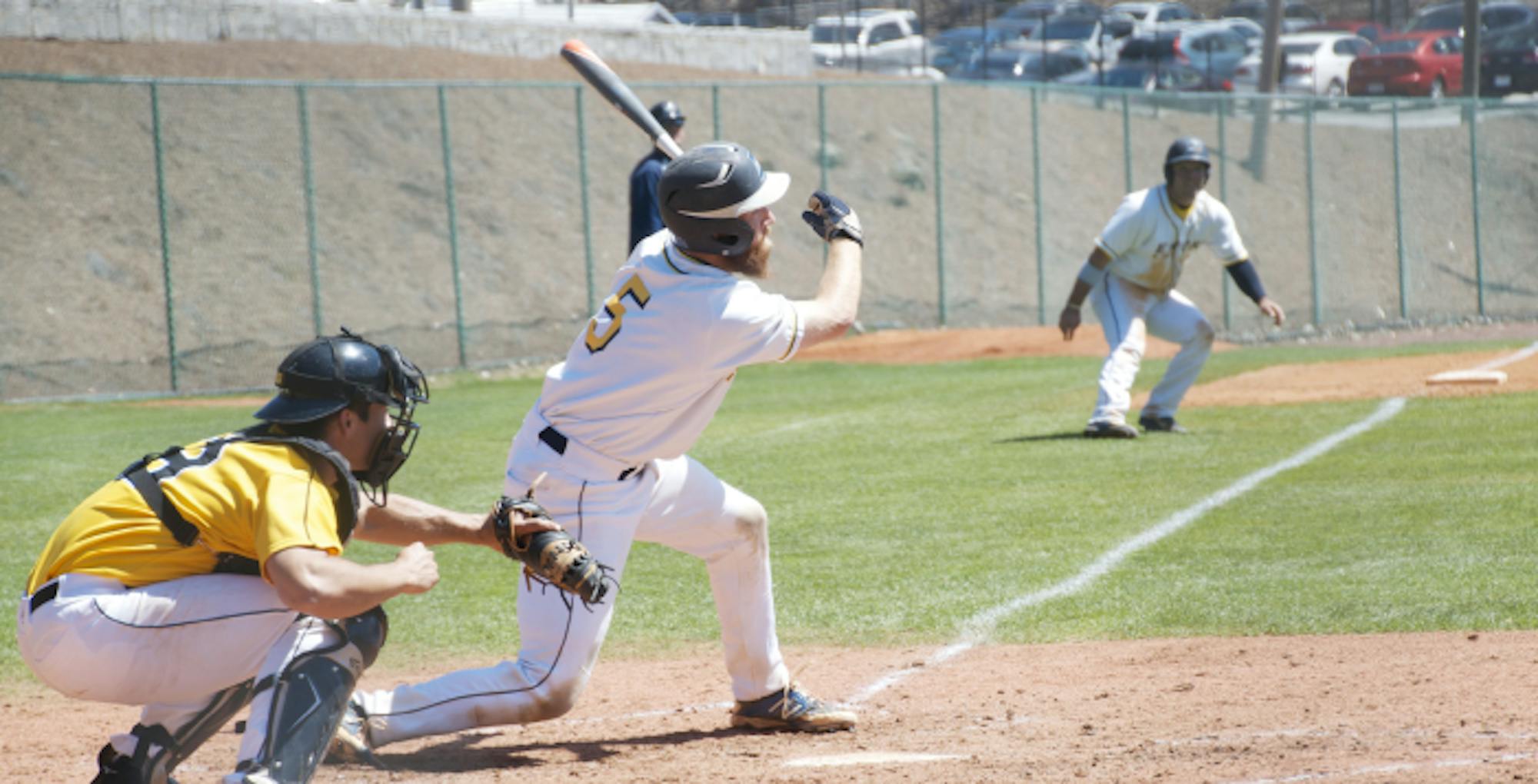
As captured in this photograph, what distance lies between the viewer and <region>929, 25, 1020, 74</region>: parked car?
40.9 metres

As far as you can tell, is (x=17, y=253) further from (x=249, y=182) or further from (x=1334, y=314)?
(x=1334, y=314)

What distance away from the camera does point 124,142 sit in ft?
74.4

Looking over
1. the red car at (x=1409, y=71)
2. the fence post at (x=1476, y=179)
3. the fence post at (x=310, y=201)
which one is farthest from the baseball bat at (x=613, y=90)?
the red car at (x=1409, y=71)

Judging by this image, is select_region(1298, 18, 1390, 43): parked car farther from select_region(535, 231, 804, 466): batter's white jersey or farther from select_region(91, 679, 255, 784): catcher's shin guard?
select_region(91, 679, 255, 784): catcher's shin guard

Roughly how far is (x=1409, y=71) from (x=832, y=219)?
3617 centimetres

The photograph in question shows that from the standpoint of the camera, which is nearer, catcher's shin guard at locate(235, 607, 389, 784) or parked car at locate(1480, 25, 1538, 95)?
catcher's shin guard at locate(235, 607, 389, 784)

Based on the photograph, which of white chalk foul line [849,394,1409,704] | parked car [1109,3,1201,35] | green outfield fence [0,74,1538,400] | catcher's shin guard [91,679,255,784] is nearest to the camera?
catcher's shin guard [91,679,255,784]

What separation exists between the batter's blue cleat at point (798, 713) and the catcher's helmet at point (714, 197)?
1.43 metres

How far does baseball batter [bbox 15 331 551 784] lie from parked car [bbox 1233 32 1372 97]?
126 ft

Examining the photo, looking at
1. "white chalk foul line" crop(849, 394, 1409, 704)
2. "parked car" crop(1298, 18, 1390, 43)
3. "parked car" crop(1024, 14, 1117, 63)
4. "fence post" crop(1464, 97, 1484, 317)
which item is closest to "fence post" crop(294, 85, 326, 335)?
"white chalk foul line" crop(849, 394, 1409, 704)

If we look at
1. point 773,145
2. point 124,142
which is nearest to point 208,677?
point 124,142

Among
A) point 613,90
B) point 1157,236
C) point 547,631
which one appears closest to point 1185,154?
point 1157,236

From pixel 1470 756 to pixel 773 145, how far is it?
1007 inches

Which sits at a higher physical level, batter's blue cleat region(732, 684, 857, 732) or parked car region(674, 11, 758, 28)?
parked car region(674, 11, 758, 28)
